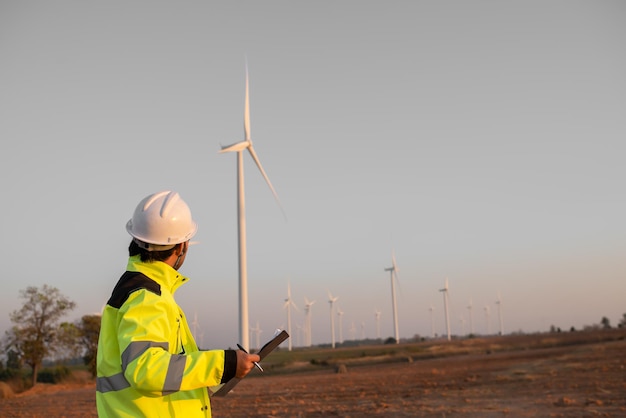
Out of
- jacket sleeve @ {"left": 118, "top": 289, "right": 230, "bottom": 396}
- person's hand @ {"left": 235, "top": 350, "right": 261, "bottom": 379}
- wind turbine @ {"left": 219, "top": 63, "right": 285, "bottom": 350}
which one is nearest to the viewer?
jacket sleeve @ {"left": 118, "top": 289, "right": 230, "bottom": 396}

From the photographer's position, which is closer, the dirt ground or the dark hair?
the dark hair

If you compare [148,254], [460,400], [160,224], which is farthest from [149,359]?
[460,400]

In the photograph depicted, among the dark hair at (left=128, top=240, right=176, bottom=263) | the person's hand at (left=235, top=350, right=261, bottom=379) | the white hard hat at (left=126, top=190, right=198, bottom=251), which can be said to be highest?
the white hard hat at (left=126, top=190, right=198, bottom=251)

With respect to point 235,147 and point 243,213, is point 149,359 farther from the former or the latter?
point 235,147

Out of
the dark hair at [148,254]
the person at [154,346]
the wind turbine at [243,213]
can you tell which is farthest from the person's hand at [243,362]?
the wind turbine at [243,213]

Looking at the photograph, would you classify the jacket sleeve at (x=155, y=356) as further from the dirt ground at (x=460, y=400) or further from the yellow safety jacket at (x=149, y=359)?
the dirt ground at (x=460, y=400)

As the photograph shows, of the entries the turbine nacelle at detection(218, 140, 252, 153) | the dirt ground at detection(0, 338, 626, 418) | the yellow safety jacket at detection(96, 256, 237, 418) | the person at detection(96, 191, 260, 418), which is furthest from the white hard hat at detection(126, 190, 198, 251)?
the turbine nacelle at detection(218, 140, 252, 153)

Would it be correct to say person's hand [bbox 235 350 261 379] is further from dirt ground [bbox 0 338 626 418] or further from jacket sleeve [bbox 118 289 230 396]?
dirt ground [bbox 0 338 626 418]

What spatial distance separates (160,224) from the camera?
3.75 m

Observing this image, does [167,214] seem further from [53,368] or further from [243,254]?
[53,368]

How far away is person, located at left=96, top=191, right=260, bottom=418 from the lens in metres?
3.18

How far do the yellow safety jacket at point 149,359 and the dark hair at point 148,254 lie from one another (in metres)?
0.13

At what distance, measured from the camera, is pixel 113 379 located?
3.38 metres

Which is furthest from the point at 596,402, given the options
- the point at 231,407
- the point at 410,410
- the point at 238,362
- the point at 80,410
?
the point at 80,410
